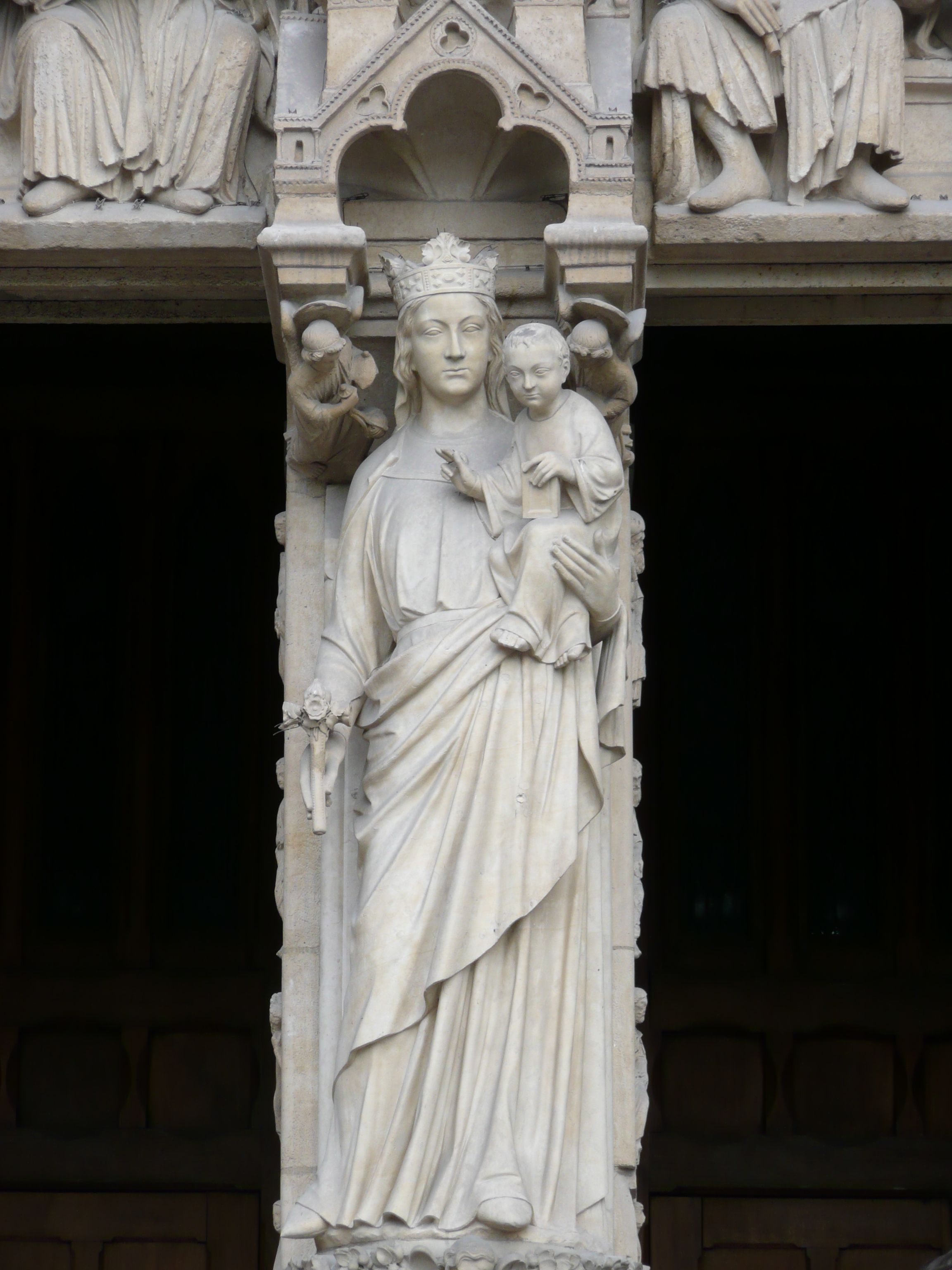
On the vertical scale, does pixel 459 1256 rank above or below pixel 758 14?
below

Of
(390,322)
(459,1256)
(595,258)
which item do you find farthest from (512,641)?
(459,1256)

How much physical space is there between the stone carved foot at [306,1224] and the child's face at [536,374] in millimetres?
1995

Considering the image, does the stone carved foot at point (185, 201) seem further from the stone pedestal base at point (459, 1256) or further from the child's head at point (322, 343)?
the stone pedestal base at point (459, 1256)

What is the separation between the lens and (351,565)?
6324mm

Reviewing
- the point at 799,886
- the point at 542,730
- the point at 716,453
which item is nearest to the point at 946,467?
the point at 716,453

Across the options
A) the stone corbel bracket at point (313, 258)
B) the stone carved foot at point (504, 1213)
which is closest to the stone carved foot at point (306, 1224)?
the stone carved foot at point (504, 1213)

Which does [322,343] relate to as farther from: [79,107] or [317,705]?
[79,107]

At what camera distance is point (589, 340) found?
6301 mm

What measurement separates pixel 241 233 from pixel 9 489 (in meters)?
3.36

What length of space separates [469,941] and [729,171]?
2.19 meters

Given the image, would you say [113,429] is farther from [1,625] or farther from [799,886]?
[799,886]

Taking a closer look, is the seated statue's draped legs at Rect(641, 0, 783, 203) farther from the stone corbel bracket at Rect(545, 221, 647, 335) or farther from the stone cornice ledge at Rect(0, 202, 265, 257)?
the stone cornice ledge at Rect(0, 202, 265, 257)

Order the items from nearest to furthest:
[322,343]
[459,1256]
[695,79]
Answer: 1. [459,1256]
2. [322,343]
3. [695,79]

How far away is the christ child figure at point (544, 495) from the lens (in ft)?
20.0
